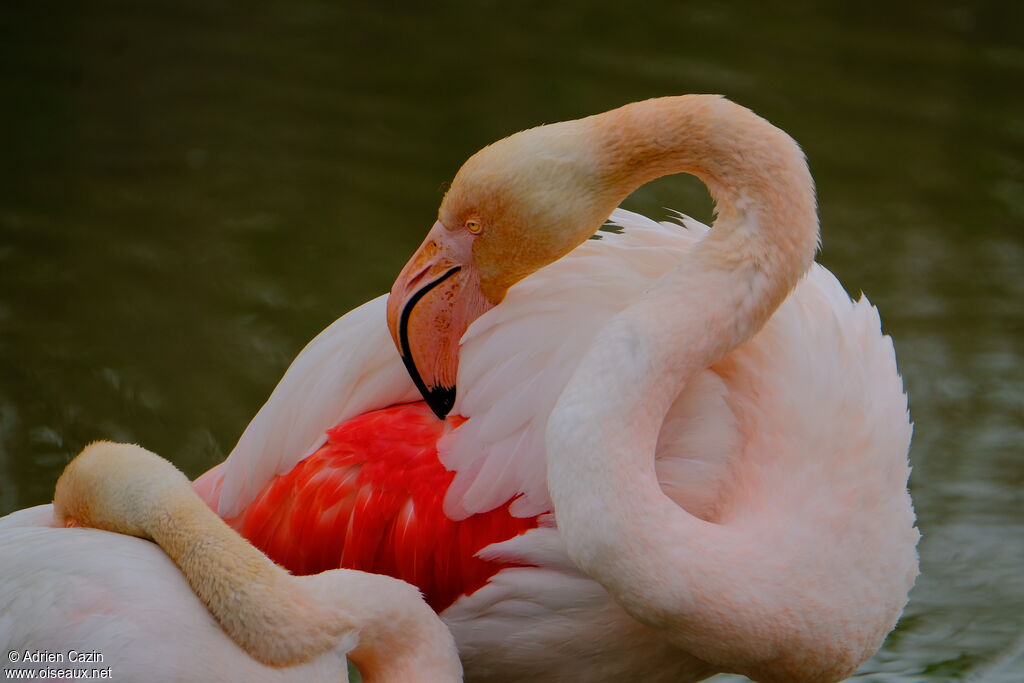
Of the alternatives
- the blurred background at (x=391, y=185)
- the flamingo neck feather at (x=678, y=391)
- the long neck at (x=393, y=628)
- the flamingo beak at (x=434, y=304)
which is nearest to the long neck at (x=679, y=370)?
the flamingo neck feather at (x=678, y=391)

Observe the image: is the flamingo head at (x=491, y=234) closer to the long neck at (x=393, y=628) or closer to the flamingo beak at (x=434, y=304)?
the flamingo beak at (x=434, y=304)

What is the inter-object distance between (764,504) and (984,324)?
2.94 m

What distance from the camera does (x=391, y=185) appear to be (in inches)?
240

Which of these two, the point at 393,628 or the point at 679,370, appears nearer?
the point at 679,370

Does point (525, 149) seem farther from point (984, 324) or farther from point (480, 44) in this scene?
point (480, 44)

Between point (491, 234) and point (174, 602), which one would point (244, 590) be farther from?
point (491, 234)

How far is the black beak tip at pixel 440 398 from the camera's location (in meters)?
2.92

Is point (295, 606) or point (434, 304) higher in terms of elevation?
point (434, 304)

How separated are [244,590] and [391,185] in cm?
360

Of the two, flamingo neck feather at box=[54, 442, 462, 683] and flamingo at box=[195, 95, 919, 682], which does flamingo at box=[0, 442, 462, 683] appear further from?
flamingo at box=[195, 95, 919, 682]

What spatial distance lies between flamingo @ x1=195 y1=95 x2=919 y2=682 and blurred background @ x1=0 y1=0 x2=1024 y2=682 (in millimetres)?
1161

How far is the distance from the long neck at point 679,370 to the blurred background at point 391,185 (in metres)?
1.39

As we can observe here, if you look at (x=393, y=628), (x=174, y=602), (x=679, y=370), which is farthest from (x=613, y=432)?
(x=174, y=602)

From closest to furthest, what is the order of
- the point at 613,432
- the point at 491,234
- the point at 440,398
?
the point at 613,432 → the point at 491,234 → the point at 440,398
